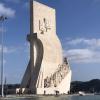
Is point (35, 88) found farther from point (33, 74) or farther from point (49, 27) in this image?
point (49, 27)

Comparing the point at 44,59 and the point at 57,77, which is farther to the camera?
the point at 57,77

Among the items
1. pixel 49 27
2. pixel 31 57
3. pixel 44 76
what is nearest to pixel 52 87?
pixel 44 76

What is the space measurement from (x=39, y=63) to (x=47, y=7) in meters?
12.7

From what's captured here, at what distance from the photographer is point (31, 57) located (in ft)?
Answer: 233

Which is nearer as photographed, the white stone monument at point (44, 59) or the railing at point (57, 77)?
the white stone monument at point (44, 59)

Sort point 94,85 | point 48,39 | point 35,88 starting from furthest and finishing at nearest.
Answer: point 94,85 → point 48,39 → point 35,88

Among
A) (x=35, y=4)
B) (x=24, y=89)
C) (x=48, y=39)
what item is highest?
(x=35, y=4)

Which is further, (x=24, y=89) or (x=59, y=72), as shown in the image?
(x=59, y=72)

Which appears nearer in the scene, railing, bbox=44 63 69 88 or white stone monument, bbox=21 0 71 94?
white stone monument, bbox=21 0 71 94

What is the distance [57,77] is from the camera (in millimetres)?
73875

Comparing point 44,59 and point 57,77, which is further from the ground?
point 44,59

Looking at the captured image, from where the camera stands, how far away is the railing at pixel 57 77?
236 feet

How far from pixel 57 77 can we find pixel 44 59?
5252mm

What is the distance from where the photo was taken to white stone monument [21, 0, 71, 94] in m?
70.6
